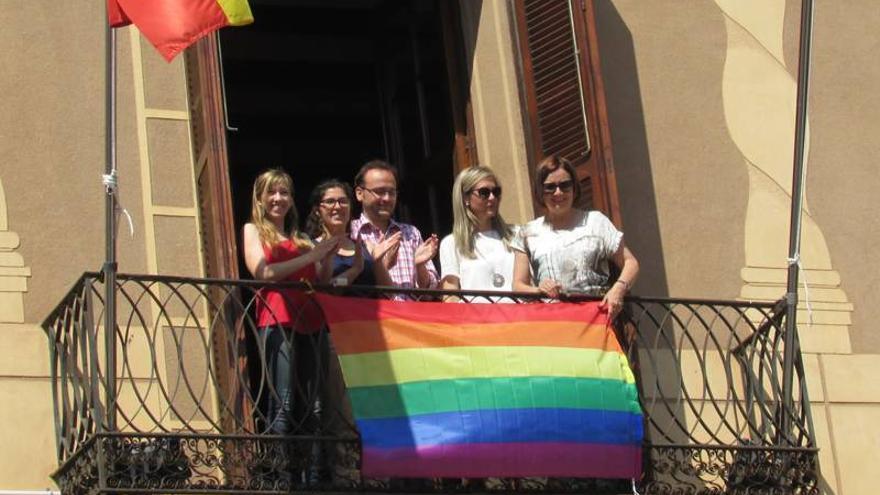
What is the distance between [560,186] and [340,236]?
1.12m

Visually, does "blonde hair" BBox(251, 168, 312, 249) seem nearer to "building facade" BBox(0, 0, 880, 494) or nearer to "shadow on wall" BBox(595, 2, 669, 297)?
"building facade" BBox(0, 0, 880, 494)

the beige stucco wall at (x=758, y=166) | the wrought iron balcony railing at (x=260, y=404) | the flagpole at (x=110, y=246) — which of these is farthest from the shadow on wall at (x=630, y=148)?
the flagpole at (x=110, y=246)

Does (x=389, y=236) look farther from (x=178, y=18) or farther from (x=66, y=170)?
(x=66, y=170)

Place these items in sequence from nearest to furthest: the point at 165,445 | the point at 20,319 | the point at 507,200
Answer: the point at 165,445 → the point at 20,319 → the point at 507,200

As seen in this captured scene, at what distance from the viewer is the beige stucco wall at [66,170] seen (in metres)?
10.7

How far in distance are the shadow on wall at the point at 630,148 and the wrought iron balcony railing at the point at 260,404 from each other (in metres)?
0.29

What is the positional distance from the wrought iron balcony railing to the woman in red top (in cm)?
5

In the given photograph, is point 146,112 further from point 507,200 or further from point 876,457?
point 876,457

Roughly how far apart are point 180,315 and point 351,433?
1.15 metres

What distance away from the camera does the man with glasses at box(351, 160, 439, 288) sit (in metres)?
10.5

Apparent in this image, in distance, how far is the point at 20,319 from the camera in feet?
35.2

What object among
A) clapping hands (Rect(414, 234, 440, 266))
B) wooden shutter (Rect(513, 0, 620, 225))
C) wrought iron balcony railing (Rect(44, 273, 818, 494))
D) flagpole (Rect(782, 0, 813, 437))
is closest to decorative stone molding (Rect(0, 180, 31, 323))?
wrought iron balcony railing (Rect(44, 273, 818, 494))

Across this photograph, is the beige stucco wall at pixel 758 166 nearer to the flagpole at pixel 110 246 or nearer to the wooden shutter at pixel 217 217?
the wooden shutter at pixel 217 217

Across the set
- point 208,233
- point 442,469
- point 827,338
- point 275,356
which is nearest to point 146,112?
point 208,233
